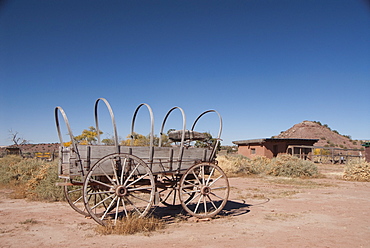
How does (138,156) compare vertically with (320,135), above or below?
below

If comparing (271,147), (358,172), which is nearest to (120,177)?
(358,172)

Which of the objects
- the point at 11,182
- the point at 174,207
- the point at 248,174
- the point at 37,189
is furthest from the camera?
the point at 248,174

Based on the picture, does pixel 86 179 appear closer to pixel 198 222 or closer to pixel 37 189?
pixel 198 222

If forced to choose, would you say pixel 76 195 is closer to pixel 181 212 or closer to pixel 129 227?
pixel 181 212

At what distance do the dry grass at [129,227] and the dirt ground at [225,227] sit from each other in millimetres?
158

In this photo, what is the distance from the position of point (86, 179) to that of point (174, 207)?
310 centimetres

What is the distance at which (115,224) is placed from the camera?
5.34 metres

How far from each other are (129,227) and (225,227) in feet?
6.47

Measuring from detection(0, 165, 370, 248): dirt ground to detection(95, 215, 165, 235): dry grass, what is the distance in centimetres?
16

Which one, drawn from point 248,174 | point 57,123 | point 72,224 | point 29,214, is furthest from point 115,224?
point 248,174

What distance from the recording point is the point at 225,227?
19.5 feet

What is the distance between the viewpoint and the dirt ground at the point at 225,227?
4848mm

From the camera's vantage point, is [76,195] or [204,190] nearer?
[204,190]

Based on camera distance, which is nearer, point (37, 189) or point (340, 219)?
point (340, 219)
